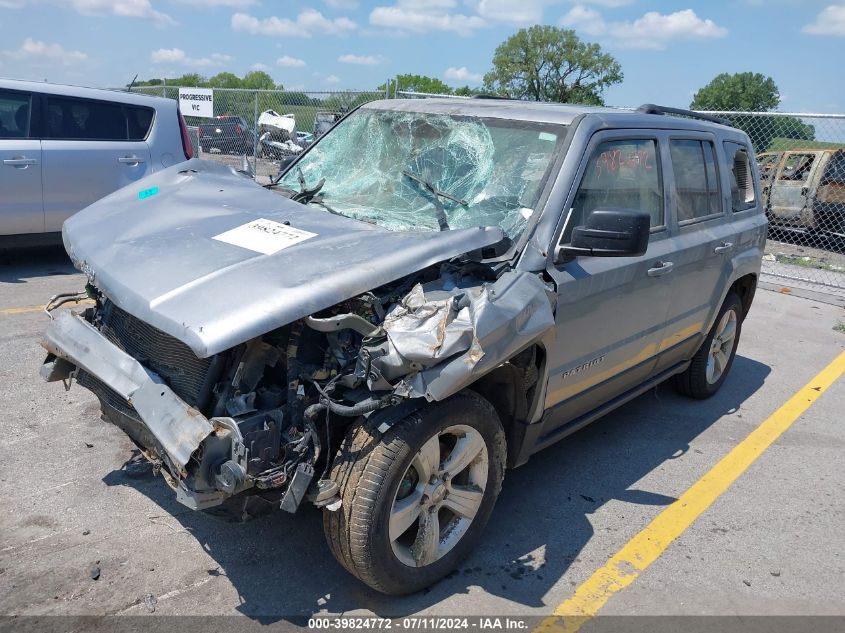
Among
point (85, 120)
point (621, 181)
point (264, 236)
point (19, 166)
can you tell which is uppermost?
point (621, 181)

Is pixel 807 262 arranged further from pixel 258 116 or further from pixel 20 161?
pixel 20 161

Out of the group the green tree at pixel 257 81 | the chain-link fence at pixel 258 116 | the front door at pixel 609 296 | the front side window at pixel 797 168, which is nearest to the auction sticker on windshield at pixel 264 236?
the front door at pixel 609 296

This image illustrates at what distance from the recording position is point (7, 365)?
494 centimetres

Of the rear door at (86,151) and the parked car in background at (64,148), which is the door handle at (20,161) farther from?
the rear door at (86,151)

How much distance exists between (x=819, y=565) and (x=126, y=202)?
399 centimetres

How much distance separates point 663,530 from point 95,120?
7.07 metres

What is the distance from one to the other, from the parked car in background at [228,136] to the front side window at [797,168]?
10.5m

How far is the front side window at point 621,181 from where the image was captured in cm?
357

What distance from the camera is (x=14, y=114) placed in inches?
285

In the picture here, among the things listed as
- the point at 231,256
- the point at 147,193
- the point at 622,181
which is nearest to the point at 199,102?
the point at 147,193

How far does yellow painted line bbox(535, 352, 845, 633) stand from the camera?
3.04 m

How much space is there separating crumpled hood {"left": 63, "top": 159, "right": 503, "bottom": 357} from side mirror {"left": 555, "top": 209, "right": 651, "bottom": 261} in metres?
0.40

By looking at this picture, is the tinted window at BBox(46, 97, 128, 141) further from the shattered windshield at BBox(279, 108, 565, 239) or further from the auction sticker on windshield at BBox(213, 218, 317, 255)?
the auction sticker on windshield at BBox(213, 218, 317, 255)

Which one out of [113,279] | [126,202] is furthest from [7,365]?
[113,279]
